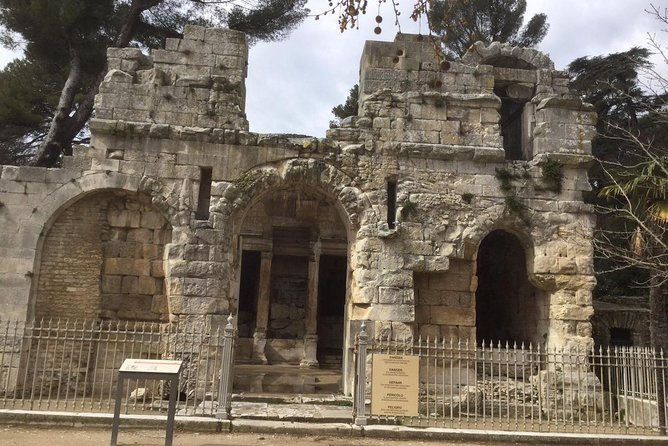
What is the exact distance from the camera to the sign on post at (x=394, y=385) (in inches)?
324

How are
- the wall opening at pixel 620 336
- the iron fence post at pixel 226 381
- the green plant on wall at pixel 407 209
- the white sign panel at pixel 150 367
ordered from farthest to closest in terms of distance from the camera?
the wall opening at pixel 620 336 → the green plant on wall at pixel 407 209 → the iron fence post at pixel 226 381 → the white sign panel at pixel 150 367

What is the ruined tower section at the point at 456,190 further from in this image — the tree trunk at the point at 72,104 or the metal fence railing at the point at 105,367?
the tree trunk at the point at 72,104

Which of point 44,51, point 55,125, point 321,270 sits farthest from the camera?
point 321,270

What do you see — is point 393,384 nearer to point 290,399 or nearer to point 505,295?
point 290,399

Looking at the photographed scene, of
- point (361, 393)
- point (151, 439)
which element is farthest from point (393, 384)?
point (151, 439)

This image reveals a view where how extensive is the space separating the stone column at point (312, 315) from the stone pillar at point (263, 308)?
1185 millimetres

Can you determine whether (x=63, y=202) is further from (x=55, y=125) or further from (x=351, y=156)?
(x=55, y=125)

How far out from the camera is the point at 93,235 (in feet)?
35.7

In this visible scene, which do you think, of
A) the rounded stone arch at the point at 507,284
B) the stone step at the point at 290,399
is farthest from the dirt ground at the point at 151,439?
the rounded stone arch at the point at 507,284

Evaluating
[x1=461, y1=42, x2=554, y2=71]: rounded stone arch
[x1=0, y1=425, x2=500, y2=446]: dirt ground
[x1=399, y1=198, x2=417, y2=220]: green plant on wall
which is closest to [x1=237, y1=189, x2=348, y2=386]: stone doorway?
[x1=399, y1=198, x2=417, y2=220]: green plant on wall

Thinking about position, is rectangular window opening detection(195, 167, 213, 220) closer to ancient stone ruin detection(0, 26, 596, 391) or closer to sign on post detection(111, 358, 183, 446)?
ancient stone ruin detection(0, 26, 596, 391)

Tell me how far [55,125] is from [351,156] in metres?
9.64

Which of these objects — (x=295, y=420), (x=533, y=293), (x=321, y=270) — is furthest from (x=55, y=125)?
(x=533, y=293)

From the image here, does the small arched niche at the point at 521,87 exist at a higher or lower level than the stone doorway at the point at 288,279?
higher
